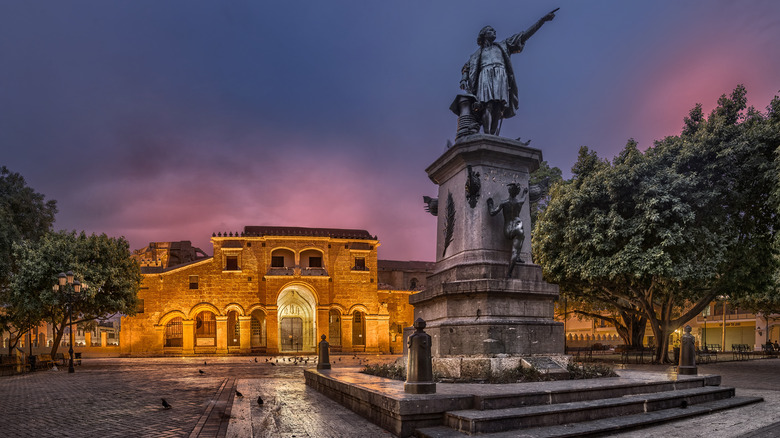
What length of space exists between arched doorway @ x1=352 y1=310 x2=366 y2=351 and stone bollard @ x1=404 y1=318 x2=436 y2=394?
132 ft

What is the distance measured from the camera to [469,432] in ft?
19.4

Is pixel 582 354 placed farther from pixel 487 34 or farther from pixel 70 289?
pixel 70 289

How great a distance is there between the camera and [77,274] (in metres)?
26.2

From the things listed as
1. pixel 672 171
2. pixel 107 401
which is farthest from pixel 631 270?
pixel 107 401

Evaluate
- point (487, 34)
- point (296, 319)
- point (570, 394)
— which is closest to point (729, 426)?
point (570, 394)

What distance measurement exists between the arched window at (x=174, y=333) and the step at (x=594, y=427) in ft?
142

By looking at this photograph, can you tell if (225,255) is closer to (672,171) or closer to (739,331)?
(672,171)

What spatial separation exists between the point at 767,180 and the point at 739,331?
45157mm

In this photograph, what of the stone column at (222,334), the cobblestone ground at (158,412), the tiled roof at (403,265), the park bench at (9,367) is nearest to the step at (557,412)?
the cobblestone ground at (158,412)

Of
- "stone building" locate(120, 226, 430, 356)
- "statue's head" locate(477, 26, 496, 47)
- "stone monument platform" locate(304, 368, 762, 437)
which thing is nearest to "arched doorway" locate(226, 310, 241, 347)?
"stone building" locate(120, 226, 430, 356)

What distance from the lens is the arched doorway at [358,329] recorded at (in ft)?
153

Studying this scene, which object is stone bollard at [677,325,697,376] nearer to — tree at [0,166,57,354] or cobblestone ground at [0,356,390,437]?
cobblestone ground at [0,356,390,437]

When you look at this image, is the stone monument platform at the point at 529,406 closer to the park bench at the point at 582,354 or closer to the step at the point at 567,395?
the step at the point at 567,395

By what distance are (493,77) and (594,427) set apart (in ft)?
24.3
